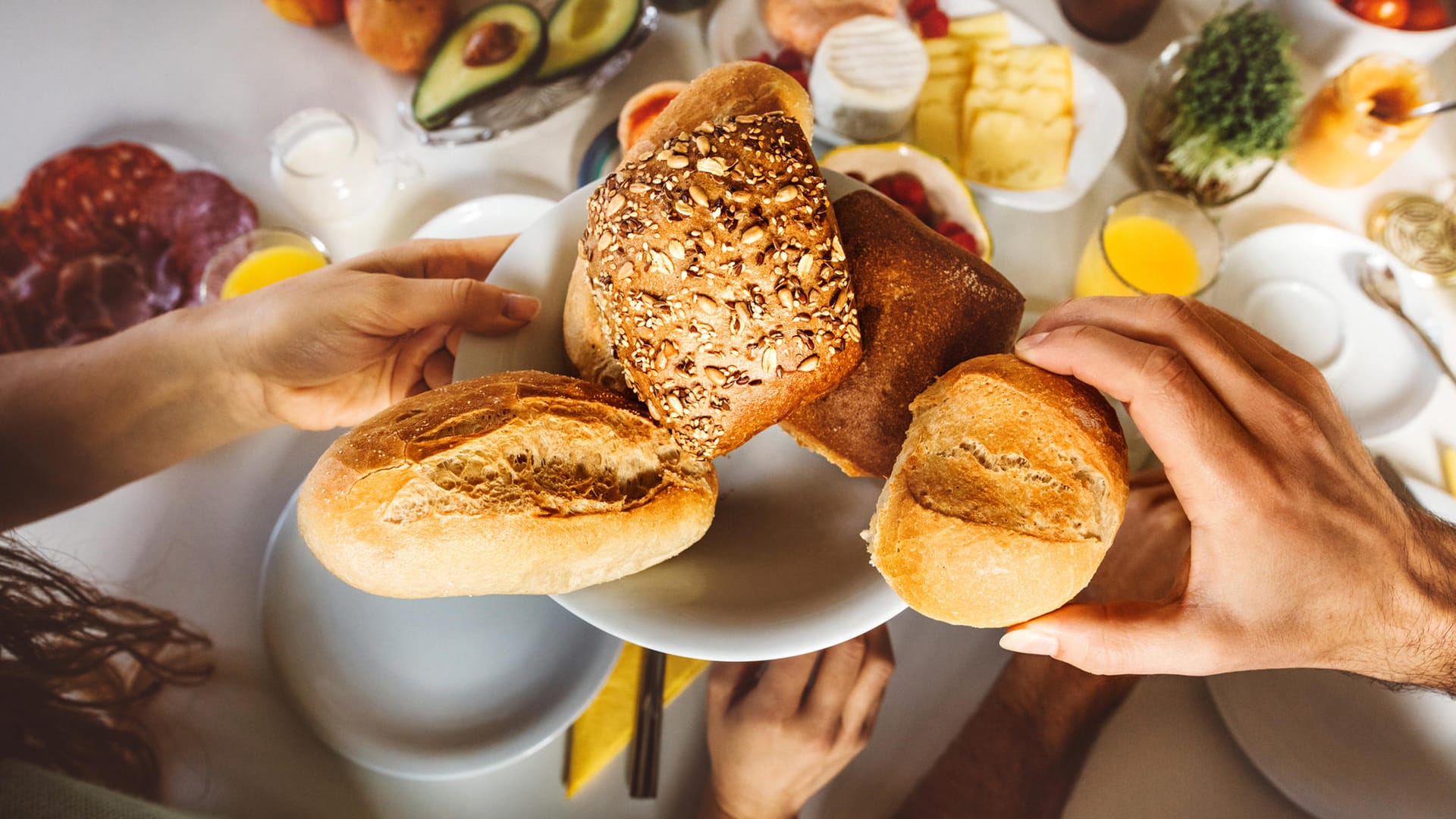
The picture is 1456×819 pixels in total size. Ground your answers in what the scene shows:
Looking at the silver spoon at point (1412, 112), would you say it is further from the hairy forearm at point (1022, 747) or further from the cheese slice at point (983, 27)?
the hairy forearm at point (1022, 747)

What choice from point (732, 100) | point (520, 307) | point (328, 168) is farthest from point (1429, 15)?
point (328, 168)

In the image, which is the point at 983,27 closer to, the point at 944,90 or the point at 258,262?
the point at 944,90

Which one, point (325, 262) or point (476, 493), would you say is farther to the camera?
point (325, 262)

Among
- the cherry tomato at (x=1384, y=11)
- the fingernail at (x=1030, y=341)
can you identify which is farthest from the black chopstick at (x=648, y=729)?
the cherry tomato at (x=1384, y=11)

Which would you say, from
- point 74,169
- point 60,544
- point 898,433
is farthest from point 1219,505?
point 74,169

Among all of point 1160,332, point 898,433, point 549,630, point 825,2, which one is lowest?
point 549,630

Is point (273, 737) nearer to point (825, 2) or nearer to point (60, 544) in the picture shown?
point (60, 544)
